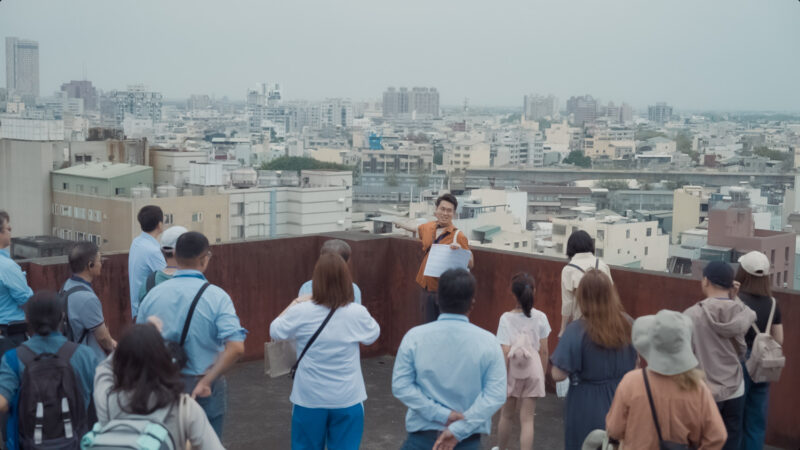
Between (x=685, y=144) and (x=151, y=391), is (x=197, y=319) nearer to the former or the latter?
(x=151, y=391)

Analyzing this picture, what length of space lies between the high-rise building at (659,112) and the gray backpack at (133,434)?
98529mm

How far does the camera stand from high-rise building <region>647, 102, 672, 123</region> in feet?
323

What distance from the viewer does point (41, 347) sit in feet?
10.4

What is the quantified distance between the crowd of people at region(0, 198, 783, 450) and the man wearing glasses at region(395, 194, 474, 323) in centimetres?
121

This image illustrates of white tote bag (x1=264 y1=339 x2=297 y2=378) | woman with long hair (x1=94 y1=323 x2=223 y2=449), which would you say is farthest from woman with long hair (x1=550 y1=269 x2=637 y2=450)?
woman with long hair (x1=94 y1=323 x2=223 y2=449)

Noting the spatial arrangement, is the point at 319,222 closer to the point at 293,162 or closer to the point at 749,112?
the point at 293,162

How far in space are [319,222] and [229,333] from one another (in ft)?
170

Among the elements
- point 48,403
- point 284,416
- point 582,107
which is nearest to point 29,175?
point 284,416

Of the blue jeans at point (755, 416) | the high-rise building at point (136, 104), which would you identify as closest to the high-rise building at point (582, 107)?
the high-rise building at point (136, 104)

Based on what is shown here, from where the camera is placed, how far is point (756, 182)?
61656 millimetres

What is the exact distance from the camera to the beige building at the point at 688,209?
1742 inches

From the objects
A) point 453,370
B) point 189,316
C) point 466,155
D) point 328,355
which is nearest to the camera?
point 453,370

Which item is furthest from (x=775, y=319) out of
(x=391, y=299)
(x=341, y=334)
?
(x=391, y=299)

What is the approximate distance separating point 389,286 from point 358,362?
3.48 m
